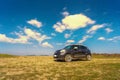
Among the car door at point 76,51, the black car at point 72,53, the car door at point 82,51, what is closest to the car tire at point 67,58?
the black car at point 72,53

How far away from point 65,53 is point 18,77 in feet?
37.2

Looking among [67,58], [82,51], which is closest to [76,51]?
[82,51]

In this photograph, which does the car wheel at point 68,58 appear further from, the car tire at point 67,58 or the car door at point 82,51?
the car door at point 82,51

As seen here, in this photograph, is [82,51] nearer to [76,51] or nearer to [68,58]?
[76,51]

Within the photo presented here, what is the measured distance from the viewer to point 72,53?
24641 millimetres

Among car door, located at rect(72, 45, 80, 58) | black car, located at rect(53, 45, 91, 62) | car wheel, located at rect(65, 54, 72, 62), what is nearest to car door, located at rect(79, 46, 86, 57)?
black car, located at rect(53, 45, 91, 62)

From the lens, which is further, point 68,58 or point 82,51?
point 82,51

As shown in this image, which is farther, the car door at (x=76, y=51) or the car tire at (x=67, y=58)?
the car door at (x=76, y=51)

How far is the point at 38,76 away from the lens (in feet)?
43.8

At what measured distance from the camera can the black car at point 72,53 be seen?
24.0m

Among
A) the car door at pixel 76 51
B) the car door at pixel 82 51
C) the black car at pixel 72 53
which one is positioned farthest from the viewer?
the car door at pixel 82 51

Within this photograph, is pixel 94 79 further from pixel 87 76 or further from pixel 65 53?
pixel 65 53

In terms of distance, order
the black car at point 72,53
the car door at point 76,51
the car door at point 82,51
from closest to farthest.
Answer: the black car at point 72,53
the car door at point 76,51
the car door at point 82,51

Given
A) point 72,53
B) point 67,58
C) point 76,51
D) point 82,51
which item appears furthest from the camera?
point 82,51
